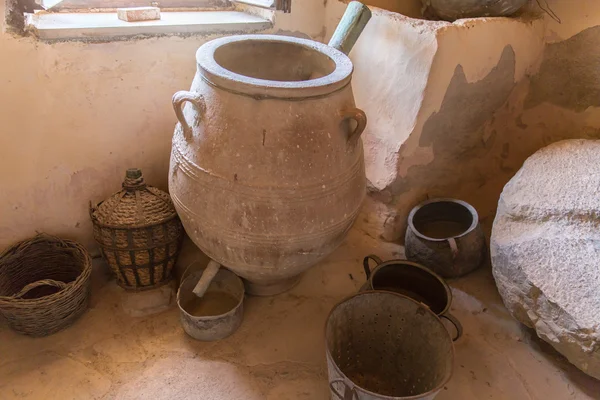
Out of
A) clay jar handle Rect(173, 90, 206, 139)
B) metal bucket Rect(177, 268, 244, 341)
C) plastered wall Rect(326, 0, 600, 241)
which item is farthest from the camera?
plastered wall Rect(326, 0, 600, 241)

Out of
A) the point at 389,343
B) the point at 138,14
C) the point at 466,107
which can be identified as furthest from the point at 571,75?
the point at 138,14

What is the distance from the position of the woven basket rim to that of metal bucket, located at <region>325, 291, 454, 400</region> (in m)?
0.79

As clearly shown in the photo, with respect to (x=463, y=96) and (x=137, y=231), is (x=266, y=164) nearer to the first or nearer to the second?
(x=137, y=231)

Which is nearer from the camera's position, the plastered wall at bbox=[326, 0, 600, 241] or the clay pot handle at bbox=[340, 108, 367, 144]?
the clay pot handle at bbox=[340, 108, 367, 144]

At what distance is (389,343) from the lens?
1.39m

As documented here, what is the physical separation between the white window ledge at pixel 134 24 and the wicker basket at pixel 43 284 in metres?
0.67

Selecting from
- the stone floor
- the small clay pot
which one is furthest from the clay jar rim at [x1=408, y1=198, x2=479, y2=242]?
the stone floor

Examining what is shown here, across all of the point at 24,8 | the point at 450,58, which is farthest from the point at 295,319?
the point at 24,8

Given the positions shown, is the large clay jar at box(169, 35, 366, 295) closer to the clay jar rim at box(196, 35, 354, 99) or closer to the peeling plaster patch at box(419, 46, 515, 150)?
A: the clay jar rim at box(196, 35, 354, 99)

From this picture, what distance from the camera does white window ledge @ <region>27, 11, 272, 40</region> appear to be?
1388mm

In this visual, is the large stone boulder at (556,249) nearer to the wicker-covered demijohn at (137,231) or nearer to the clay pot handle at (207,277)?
the clay pot handle at (207,277)

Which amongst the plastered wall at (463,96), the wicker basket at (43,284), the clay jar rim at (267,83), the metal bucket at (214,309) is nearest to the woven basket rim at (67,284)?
the wicker basket at (43,284)

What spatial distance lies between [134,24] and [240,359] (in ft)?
3.61

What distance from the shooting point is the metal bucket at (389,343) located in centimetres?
126
